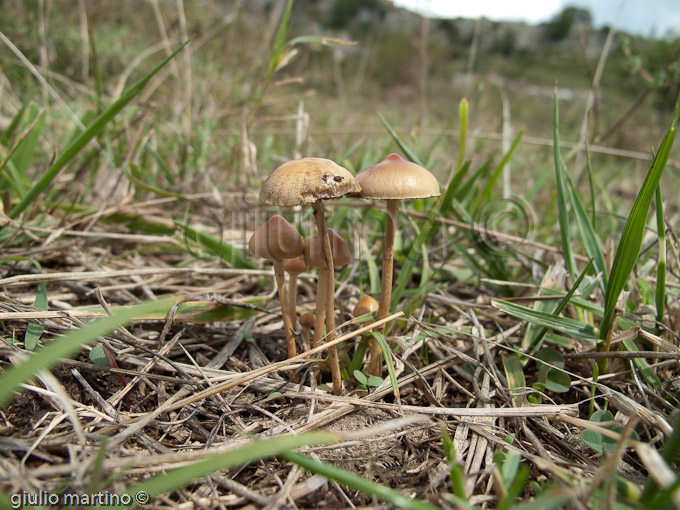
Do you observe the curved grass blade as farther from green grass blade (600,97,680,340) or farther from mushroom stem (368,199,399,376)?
green grass blade (600,97,680,340)

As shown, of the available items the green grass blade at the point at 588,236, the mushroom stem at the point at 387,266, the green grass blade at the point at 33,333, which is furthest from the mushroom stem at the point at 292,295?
the green grass blade at the point at 588,236

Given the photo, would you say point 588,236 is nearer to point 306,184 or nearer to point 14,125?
point 306,184

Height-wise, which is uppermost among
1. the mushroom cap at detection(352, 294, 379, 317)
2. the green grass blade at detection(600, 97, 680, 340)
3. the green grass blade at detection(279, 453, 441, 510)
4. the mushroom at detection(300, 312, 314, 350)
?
the green grass blade at detection(600, 97, 680, 340)

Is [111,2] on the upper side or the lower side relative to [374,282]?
upper

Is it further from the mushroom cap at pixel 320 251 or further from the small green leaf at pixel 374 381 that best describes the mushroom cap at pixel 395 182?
the small green leaf at pixel 374 381

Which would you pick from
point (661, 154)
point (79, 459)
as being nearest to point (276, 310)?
point (79, 459)

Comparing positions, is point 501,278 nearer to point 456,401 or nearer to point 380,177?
point 456,401

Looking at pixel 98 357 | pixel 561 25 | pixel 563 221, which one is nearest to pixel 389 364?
pixel 98 357

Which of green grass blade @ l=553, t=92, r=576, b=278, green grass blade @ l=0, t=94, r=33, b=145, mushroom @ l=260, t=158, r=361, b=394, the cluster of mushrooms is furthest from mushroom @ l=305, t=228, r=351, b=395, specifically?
green grass blade @ l=0, t=94, r=33, b=145
